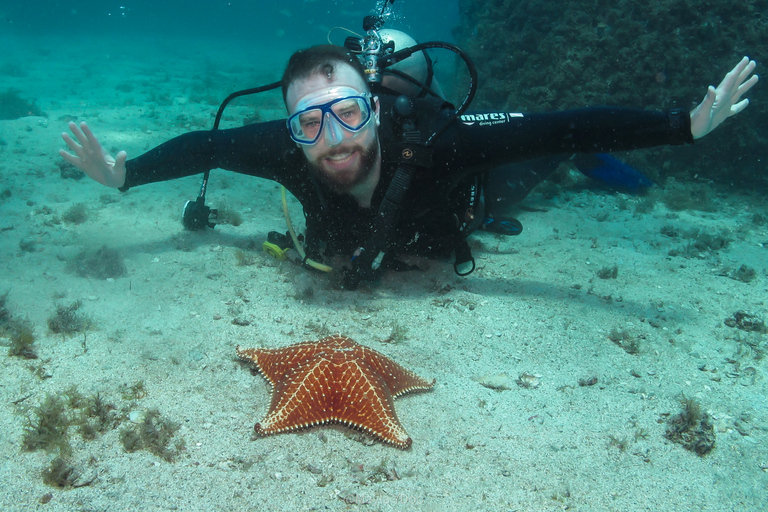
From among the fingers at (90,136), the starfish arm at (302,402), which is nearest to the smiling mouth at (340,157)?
the starfish arm at (302,402)

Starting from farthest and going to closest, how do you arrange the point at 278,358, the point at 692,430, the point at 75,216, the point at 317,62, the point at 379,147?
the point at 75,216, the point at 379,147, the point at 317,62, the point at 278,358, the point at 692,430

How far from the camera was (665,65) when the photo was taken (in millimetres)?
9656

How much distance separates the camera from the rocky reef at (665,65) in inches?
366

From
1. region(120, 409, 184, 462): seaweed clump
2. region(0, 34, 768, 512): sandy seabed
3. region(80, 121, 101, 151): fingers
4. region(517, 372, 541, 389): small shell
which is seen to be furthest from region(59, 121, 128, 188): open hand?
region(517, 372, 541, 389): small shell

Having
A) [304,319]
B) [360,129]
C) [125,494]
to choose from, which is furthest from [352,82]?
[125,494]

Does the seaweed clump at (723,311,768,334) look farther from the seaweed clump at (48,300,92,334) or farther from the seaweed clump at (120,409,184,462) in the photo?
the seaweed clump at (48,300,92,334)

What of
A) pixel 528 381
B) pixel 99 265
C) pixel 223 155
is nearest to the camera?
pixel 528 381

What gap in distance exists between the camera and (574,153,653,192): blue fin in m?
7.88

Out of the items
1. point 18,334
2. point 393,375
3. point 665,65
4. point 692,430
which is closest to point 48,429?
point 18,334

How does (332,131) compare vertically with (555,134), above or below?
below

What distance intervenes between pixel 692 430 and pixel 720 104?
290 centimetres

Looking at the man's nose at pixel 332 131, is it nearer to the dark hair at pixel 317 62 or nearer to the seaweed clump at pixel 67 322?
the dark hair at pixel 317 62

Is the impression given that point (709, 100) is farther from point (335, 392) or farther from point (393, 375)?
point (335, 392)

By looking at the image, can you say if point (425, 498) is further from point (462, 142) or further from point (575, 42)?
point (575, 42)
